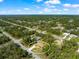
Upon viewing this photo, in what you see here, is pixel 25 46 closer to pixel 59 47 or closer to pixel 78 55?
pixel 59 47

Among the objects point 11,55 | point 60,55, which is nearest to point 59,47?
point 60,55

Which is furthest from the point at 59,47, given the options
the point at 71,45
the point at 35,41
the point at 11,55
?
the point at 11,55

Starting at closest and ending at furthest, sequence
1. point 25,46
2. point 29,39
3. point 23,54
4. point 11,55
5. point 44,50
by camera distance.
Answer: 1. point 11,55
2. point 23,54
3. point 44,50
4. point 25,46
5. point 29,39

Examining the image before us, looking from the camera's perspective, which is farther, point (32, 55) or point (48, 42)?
point (48, 42)

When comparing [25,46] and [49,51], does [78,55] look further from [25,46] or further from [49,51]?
[25,46]

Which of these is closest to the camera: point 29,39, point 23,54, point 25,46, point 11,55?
point 11,55

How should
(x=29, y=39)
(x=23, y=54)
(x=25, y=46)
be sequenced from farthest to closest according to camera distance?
(x=29, y=39)
(x=25, y=46)
(x=23, y=54)

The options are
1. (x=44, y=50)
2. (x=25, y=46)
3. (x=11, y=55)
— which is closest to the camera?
(x=11, y=55)

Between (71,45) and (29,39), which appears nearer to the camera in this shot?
(71,45)
